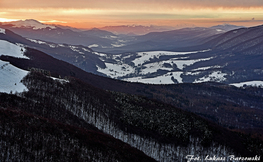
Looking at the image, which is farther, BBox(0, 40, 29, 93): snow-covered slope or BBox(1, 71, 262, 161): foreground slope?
BBox(1, 71, 262, 161): foreground slope

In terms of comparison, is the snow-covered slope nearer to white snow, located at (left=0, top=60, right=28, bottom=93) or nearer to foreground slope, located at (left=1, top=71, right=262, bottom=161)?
white snow, located at (left=0, top=60, right=28, bottom=93)

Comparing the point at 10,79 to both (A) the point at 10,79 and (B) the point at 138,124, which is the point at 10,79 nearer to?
(A) the point at 10,79

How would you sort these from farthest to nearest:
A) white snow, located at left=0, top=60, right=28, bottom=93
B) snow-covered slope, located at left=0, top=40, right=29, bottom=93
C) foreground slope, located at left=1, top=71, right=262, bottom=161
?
foreground slope, located at left=1, top=71, right=262, bottom=161, snow-covered slope, located at left=0, top=40, right=29, bottom=93, white snow, located at left=0, top=60, right=28, bottom=93

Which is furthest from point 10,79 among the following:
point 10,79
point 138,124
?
point 138,124

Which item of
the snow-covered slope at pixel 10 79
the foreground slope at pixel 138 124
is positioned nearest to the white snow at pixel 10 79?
the snow-covered slope at pixel 10 79

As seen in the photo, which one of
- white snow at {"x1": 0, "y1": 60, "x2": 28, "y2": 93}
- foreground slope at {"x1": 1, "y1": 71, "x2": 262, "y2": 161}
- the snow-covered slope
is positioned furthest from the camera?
foreground slope at {"x1": 1, "y1": 71, "x2": 262, "y2": 161}

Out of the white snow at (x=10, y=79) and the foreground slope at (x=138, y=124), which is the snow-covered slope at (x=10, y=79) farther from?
the foreground slope at (x=138, y=124)

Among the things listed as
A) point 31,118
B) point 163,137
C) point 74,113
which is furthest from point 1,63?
point 163,137

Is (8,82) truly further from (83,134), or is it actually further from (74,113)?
(83,134)

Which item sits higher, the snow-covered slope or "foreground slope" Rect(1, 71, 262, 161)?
the snow-covered slope

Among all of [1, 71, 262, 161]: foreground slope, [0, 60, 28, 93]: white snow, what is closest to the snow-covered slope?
[0, 60, 28, 93]: white snow
